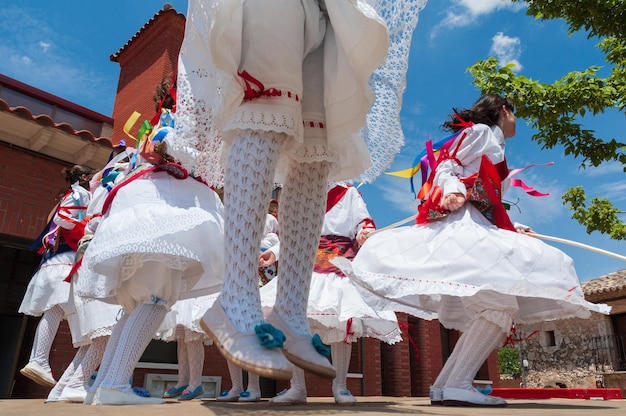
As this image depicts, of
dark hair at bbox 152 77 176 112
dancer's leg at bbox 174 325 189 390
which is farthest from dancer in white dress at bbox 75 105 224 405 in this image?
dancer's leg at bbox 174 325 189 390

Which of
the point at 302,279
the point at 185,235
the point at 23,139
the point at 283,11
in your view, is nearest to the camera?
the point at 283,11

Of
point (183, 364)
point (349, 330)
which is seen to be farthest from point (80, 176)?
point (349, 330)

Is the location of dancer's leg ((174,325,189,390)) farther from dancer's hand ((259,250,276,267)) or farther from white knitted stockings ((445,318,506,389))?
white knitted stockings ((445,318,506,389))

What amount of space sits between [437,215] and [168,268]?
4.93ft

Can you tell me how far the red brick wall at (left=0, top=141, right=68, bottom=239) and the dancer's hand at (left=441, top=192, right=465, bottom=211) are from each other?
507 cm

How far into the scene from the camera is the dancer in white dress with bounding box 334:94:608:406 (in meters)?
2.31

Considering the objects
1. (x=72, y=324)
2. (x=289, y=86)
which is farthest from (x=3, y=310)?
(x=289, y=86)

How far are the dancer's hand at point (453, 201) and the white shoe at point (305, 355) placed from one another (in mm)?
1348

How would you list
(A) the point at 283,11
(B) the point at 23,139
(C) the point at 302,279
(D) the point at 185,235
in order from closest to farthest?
(A) the point at 283,11
(C) the point at 302,279
(D) the point at 185,235
(B) the point at 23,139

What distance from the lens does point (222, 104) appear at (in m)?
1.74

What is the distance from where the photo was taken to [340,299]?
3469mm

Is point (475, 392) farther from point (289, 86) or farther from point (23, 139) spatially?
point (23, 139)

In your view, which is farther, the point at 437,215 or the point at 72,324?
the point at 72,324

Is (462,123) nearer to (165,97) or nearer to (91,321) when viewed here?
(165,97)
